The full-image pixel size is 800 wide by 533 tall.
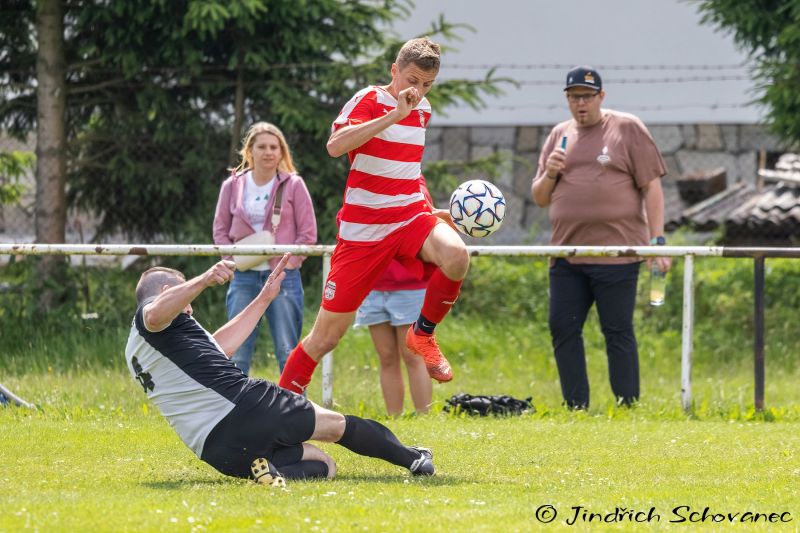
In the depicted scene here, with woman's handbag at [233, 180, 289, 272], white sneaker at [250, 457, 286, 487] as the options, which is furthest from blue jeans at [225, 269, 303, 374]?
white sneaker at [250, 457, 286, 487]

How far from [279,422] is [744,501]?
2.18 metres

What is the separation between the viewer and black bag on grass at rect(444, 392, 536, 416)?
9.12 m

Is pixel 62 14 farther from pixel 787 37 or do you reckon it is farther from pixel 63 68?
pixel 787 37

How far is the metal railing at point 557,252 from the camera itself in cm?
894

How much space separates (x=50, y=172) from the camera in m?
13.2

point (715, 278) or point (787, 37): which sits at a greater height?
point (787, 37)

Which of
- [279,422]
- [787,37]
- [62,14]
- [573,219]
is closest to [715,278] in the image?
[787,37]

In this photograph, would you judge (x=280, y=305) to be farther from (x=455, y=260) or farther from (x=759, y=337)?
(x=759, y=337)

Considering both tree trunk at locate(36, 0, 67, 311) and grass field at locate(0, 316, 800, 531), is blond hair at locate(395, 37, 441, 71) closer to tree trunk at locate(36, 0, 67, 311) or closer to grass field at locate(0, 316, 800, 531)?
grass field at locate(0, 316, 800, 531)

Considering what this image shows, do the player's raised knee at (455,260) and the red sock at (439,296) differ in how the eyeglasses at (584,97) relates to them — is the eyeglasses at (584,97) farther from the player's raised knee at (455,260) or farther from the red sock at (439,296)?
the player's raised knee at (455,260)

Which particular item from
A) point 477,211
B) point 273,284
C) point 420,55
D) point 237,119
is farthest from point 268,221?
point 237,119

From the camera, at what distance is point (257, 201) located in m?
9.62

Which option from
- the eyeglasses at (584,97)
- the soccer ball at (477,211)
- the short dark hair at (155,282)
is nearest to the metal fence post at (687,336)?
the eyeglasses at (584,97)

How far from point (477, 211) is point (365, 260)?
2.29 ft
